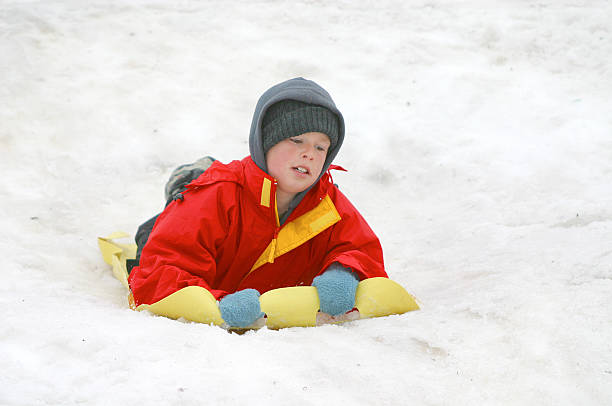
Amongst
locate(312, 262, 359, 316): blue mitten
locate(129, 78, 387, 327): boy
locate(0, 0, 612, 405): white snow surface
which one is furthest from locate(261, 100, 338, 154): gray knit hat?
locate(0, 0, 612, 405): white snow surface

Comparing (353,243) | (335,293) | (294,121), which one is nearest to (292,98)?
(294,121)

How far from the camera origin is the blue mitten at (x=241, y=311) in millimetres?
2018

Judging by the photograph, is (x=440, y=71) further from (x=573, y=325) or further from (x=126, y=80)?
(x=573, y=325)

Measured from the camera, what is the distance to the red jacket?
232 centimetres

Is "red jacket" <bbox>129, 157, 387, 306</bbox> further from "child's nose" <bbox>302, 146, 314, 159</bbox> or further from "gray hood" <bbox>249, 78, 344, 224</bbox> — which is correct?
"child's nose" <bbox>302, 146, 314, 159</bbox>

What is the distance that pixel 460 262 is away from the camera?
→ 292 centimetres

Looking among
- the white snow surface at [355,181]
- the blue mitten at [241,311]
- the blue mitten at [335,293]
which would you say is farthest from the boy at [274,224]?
the white snow surface at [355,181]

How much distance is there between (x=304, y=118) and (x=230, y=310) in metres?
0.87

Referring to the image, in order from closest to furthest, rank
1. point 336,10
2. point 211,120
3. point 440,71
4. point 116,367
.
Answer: point 116,367, point 211,120, point 440,71, point 336,10

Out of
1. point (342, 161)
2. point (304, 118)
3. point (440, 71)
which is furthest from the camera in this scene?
point (440, 71)

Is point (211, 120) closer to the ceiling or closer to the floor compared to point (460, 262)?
closer to the ceiling

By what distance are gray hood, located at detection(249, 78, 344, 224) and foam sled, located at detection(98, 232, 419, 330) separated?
1.73ft

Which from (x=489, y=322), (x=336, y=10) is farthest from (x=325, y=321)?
(x=336, y=10)

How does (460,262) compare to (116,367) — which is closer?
(116,367)
